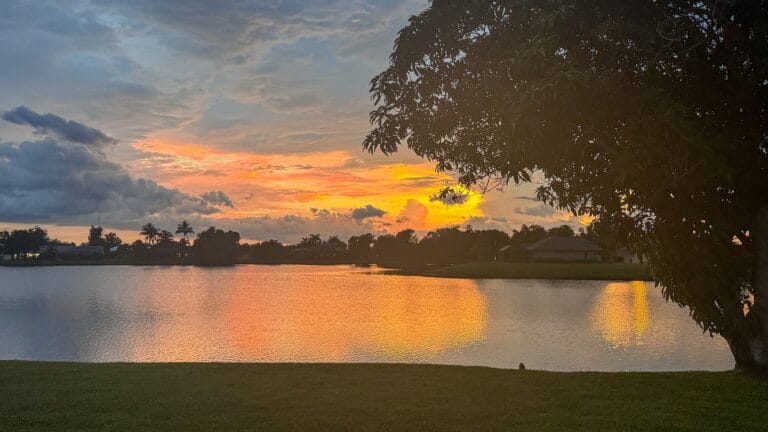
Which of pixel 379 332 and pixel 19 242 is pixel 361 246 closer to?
pixel 19 242

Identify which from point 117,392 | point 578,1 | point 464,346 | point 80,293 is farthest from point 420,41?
point 80,293

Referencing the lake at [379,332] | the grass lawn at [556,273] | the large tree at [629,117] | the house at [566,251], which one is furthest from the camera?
the house at [566,251]

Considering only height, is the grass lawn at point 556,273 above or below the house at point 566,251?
below

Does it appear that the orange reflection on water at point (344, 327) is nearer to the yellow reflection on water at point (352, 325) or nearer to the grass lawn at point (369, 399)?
the yellow reflection on water at point (352, 325)

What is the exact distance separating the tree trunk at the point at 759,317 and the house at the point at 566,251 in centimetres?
8439

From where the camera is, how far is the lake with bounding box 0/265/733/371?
19062 millimetres

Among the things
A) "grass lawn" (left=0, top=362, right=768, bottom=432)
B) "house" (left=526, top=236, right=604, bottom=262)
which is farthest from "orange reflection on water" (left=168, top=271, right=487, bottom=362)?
"house" (left=526, top=236, right=604, bottom=262)

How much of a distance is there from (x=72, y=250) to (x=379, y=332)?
189m

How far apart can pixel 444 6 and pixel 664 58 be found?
405cm

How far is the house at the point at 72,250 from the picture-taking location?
182m

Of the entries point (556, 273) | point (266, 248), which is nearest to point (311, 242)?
point (266, 248)

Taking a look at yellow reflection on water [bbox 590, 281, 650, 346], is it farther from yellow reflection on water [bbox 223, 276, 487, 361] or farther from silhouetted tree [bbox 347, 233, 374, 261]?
silhouetted tree [bbox 347, 233, 374, 261]

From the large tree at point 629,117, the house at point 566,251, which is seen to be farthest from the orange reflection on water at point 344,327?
the house at point 566,251

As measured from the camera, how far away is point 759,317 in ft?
39.1
